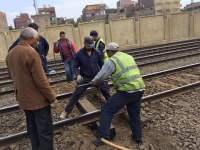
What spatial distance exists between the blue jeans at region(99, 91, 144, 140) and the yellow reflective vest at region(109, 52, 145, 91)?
0.13 metres

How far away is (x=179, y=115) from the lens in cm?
458

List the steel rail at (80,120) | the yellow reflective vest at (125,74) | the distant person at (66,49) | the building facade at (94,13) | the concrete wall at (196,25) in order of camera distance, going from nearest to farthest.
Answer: the yellow reflective vest at (125,74) → the steel rail at (80,120) → the distant person at (66,49) → the concrete wall at (196,25) → the building facade at (94,13)

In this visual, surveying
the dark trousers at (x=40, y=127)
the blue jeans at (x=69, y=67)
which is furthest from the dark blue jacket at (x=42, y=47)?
the dark trousers at (x=40, y=127)

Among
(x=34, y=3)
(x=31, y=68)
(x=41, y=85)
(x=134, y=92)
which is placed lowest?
(x=134, y=92)

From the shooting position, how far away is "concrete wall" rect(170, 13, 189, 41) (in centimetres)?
2030

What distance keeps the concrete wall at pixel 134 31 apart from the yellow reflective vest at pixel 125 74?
13759 millimetres

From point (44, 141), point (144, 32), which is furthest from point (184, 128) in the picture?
point (144, 32)

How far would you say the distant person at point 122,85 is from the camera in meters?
3.37

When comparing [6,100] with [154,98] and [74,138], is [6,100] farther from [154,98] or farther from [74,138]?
[154,98]

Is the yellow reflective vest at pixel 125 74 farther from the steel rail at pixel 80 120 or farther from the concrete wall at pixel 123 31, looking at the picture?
the concrete wall at pixel 123 31

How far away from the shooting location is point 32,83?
2.91 m

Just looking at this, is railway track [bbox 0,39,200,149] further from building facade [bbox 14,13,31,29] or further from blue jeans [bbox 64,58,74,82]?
building facade [bbox 14,13,31,29]

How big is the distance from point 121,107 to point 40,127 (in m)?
1.46

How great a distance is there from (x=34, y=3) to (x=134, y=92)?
178 ft
